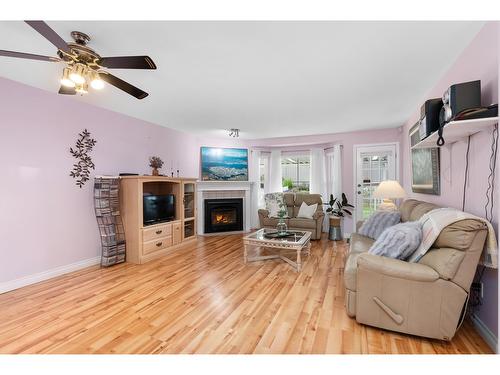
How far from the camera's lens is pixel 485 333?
1728 mm

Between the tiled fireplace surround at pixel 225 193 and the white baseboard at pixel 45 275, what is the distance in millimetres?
2310

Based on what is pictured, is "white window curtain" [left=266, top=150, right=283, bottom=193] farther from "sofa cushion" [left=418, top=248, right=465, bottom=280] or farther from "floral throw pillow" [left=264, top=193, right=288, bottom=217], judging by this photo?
"sofa cushion" [left=418, top=248, right=465, bottom=280]

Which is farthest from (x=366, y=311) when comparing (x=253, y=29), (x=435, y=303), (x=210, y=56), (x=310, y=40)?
(x=210, y=56)

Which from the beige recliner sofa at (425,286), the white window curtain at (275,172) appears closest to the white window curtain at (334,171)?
the white window curtain at (275,172)

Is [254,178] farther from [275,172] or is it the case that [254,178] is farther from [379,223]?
[379,223]

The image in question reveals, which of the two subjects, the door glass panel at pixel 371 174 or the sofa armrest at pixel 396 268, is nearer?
the sofa armrest at pixel 396 268

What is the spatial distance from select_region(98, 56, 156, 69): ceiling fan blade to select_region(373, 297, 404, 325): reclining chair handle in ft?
8.14

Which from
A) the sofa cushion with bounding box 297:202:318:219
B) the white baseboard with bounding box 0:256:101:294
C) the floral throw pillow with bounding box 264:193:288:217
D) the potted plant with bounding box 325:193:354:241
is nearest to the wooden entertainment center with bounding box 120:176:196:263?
the white baseboard with bounding box 0:256:101:294

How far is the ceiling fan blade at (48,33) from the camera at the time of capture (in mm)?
1280

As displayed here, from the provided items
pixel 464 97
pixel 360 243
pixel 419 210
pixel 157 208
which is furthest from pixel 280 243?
pixel 464 97

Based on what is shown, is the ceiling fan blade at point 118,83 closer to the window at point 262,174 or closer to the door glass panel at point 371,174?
the window at point 262,174

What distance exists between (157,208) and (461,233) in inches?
153

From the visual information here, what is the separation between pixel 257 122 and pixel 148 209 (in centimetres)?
247
